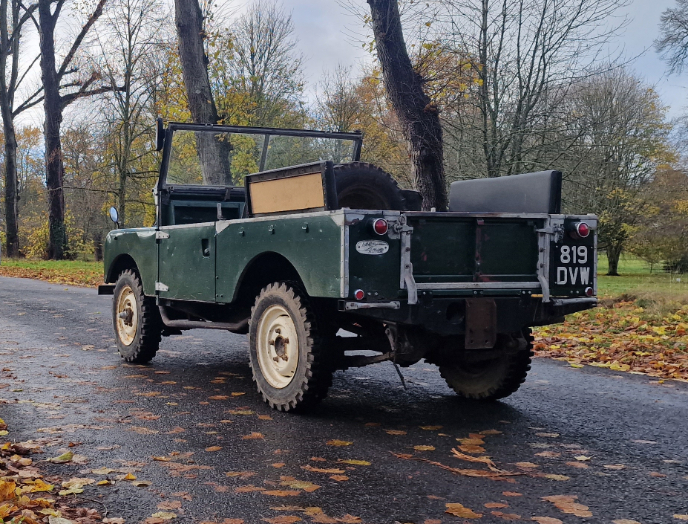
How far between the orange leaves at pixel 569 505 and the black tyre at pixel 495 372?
6.02 feet

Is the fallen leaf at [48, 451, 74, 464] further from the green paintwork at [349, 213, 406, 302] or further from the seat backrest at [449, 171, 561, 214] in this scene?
the seat backrest at [449, 171, 561, 214]

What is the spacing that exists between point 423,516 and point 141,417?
2.53 meters

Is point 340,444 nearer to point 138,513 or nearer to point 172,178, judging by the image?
point 138,513

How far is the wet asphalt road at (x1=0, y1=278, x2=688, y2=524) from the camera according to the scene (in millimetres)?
3383

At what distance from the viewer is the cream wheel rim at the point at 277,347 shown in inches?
203

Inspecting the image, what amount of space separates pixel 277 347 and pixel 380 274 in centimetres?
117

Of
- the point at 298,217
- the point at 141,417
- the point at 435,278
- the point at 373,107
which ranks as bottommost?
the point at 141,417

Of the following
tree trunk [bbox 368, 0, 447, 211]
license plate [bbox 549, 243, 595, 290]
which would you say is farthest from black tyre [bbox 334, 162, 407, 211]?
tree trunk [bbox 368, 0, 447, 211]

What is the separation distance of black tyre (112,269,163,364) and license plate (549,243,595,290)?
12.6ft

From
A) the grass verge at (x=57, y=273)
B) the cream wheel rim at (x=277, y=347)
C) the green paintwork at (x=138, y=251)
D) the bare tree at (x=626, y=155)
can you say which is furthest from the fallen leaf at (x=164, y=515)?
the bare tree at (x=626, y=155)

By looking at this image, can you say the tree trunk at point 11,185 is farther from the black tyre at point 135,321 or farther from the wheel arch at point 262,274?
the wheel arch at point 262,274

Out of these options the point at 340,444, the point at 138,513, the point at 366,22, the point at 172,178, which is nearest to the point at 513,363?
the point at 340,444

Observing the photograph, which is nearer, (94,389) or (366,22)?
(94,389)

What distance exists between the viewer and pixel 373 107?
113ft
